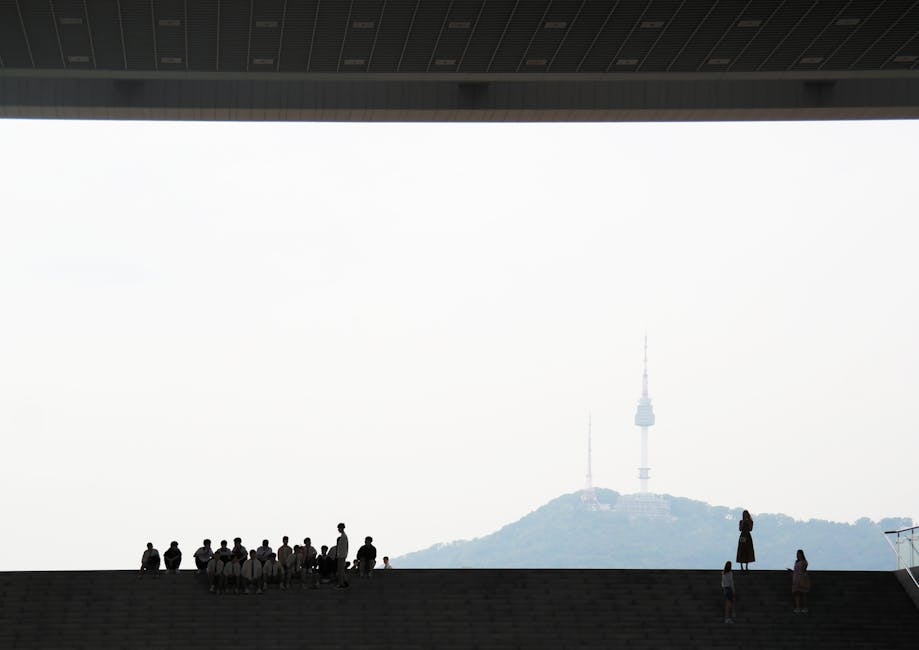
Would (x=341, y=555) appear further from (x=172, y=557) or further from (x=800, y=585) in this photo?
(x=800, y=585)

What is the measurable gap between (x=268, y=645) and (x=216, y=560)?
7.23 feet

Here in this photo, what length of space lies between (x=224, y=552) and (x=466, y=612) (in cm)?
429

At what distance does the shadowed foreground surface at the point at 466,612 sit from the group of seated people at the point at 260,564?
1.04 feet

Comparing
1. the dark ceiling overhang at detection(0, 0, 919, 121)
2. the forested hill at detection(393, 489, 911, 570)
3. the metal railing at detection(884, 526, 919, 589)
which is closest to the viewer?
the dark ceiling overhang at detection(0, 0, 919, 121)

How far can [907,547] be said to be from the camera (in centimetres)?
2998

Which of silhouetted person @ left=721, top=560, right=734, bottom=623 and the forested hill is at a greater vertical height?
the forested hill

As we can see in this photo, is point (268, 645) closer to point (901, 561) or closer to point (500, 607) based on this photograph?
point (500, 607)

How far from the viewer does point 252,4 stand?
2711 cm

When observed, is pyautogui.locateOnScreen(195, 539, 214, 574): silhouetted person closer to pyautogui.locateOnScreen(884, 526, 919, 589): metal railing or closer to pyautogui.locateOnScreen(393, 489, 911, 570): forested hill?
pyautogui.locateOnScreen(884, 526, 919, 589): metal railing

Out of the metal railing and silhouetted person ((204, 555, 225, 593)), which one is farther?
the metal railing

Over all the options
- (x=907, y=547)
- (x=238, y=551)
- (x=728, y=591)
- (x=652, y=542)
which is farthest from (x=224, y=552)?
(x=652, y=542)

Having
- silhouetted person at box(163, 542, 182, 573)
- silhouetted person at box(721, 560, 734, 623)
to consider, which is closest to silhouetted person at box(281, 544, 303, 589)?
silhouetted person at box(163, 542, 182, 573)

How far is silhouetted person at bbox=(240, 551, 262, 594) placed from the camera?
91.5 ft

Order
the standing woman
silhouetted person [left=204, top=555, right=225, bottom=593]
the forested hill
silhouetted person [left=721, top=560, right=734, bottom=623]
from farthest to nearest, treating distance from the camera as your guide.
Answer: the forested hill < the standing woman < silhouetted person [left=204, top=555, right=225, bottom=593] < silhouetted person [left=721, top=560, right=734, bottom=623]
